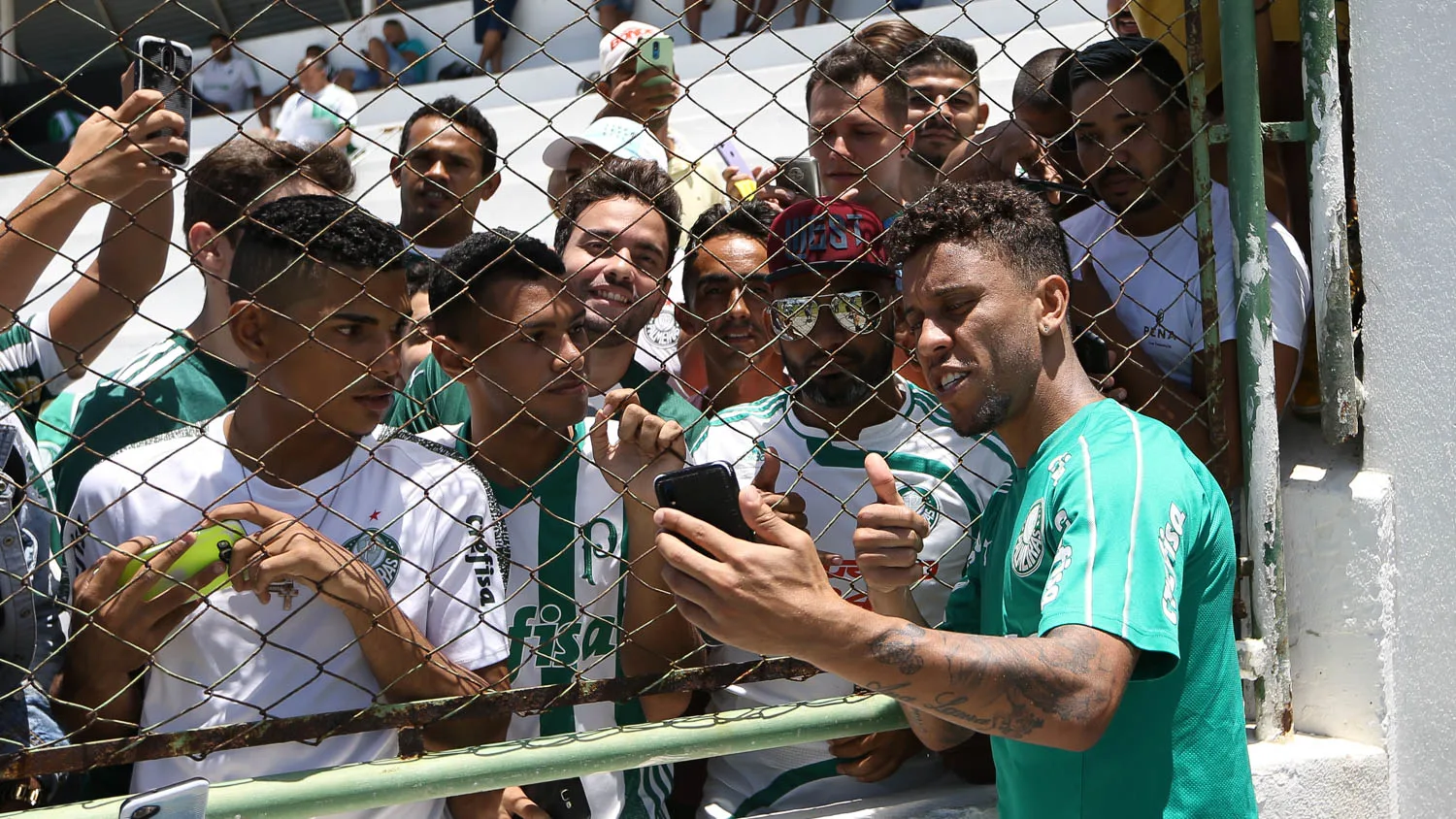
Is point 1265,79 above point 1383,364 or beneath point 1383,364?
above

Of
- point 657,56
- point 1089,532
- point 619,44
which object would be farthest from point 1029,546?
point 619,44

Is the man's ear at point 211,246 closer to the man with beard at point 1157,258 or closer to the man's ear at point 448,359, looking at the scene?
the man's ear at point 448,359

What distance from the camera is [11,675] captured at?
196 cm

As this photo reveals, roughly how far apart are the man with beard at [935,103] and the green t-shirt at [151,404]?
1.99 m

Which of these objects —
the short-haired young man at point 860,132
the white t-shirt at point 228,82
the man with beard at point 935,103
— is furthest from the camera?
the white t-shirt at point 228,82

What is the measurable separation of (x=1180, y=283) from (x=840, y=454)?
86cm

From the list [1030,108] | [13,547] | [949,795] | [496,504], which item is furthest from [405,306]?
[1030,108]

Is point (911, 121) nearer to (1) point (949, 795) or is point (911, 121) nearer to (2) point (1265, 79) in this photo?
(2) point (1265, 79)

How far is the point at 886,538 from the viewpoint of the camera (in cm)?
200

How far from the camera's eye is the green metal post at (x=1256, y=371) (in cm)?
246

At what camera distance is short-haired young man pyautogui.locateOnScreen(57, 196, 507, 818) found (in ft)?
6.45

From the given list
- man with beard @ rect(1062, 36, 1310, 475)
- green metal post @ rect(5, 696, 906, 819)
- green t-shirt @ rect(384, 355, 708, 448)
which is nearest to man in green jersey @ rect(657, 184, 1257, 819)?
green metal post @ rect(5, 696, 906, 819)

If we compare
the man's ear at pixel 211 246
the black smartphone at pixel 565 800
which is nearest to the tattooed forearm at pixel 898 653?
the black smartphone at pixel 565 800

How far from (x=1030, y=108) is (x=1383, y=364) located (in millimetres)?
1137
